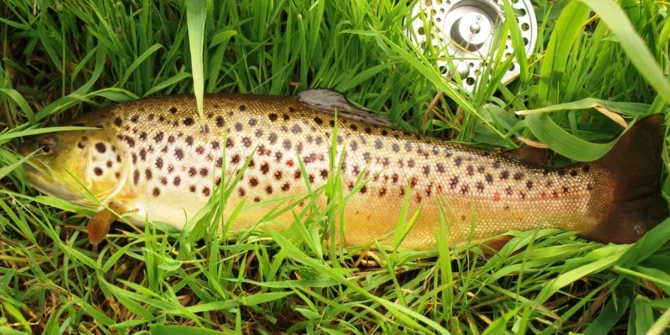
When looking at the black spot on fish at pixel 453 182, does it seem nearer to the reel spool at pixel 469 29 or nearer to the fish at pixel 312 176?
the fish at pixel 312 176

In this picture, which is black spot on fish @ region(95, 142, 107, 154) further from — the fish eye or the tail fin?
the tail fin

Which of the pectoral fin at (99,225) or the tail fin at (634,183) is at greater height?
the tail fin at (634,183)

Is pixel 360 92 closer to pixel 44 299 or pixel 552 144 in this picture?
pixel 552 144

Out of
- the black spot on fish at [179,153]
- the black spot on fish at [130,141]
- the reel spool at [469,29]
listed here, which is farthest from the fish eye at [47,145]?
the reel spool at [469,29]

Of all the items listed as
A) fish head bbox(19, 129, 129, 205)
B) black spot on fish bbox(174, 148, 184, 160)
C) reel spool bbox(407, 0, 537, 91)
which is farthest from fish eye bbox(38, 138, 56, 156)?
reel spool bbox(407, 0, 537, 91)

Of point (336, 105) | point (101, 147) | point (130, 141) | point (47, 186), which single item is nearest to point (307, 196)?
point (336, 105)

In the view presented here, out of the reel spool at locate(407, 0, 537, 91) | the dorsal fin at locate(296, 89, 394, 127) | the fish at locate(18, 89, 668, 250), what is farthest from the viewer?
the reel spool at locate(407, 0, 537, 91)

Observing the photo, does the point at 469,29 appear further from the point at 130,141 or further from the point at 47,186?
the point at 47,186
